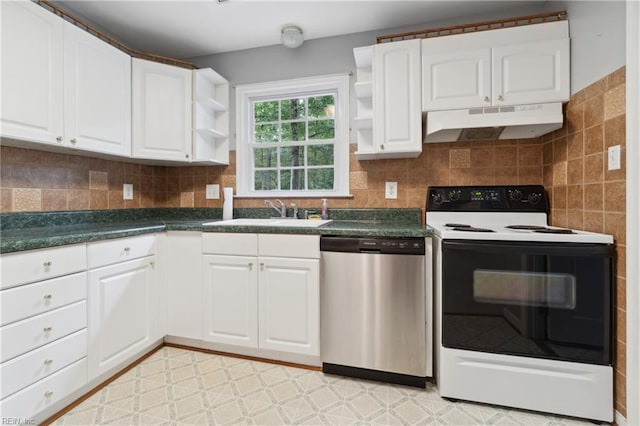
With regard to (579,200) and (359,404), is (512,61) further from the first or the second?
(359,404)

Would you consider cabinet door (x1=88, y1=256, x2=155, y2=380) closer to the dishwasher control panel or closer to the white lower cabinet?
the white lower cabinet

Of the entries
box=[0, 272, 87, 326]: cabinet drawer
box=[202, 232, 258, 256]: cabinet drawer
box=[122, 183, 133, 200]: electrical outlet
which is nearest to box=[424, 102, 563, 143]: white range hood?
box=[202, 232, 258, 256]: cabinet drawer

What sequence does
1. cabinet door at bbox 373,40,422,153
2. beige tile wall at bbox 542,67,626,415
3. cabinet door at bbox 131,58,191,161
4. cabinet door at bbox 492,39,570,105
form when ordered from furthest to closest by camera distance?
cabinet door at bbox 131,58,191,161 → cabinet door at bbox 373,40,422,153 → cabinet door at bbox 492,39,570,105 → beige tile wall at bbox 542,67,626,415

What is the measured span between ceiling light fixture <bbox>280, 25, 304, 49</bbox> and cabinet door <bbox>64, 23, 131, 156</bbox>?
1.16 m

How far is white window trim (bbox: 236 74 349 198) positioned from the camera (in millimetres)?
2418

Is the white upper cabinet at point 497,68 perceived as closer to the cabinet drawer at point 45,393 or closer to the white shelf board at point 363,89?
the white shelf board at point 363,89

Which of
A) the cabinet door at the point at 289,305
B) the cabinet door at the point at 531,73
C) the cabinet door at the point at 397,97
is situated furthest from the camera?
the cabinet door at the point at 397,97

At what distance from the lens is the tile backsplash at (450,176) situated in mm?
1403

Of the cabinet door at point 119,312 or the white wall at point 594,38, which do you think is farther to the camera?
the cabinet door at point 119,312

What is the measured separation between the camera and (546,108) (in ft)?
5.70

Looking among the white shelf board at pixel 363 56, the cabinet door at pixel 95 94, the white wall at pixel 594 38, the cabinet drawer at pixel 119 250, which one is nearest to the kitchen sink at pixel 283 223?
the cabinet drawer at pixel 119 250

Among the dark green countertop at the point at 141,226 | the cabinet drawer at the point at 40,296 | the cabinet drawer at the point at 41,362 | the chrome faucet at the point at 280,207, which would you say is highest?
the chrome faucet at the point at 280,207

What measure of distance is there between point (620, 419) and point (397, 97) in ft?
6.66

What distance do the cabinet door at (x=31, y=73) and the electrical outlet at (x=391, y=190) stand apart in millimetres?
2139
